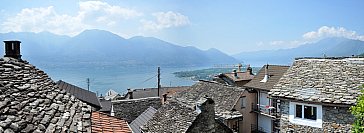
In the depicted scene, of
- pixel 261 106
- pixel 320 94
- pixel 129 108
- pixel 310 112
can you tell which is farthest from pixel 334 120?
pixel 129 108

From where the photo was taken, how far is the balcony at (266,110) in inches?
1002

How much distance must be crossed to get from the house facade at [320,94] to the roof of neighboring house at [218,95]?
8.06 m

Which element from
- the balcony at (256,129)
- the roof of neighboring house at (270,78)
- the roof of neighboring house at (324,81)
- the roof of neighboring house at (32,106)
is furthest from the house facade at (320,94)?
the roof of neighboring house at (32,106)

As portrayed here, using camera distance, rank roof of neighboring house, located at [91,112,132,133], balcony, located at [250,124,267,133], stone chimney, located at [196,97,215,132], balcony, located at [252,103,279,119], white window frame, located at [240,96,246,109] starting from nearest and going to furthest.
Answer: roof of neighboring house, located at [91,112,132,133] → stone chimney, located at [196,97,215,132] → balcony, located at [252,103,279,119] → white window frame, located at [240,96,246,109] → balcony, located at [250,124,267,133]

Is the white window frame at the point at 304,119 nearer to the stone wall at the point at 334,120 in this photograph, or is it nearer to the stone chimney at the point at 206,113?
the stone wall at the point at 334,120

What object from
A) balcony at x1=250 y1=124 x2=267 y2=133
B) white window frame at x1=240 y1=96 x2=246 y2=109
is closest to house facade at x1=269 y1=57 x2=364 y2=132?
white window frame at x1=240 y1=96 x2=246 y2=109

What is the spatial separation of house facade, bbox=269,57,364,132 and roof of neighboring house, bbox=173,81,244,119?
8.06 m

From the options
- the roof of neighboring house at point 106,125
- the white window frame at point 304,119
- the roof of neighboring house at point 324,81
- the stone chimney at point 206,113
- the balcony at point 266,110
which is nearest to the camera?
the roof of neighboring house at point 106,125

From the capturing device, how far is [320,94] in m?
15.6

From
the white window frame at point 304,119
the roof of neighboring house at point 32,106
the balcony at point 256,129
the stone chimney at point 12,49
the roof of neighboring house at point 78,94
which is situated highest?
the stone chimney at point 12,49

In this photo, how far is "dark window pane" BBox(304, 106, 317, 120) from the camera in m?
15.7

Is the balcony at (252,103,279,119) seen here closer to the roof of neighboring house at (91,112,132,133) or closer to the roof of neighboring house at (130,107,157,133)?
the roof of neighboring house at (130,107,157,133)

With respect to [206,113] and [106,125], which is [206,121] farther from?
[106,125]

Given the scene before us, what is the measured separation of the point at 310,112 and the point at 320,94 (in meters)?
1.15
